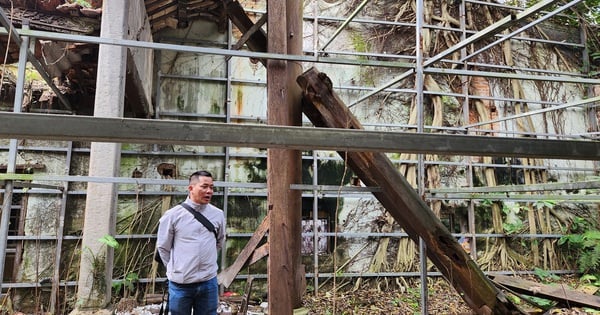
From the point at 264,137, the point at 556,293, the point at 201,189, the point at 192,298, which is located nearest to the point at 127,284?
the point at 192,298

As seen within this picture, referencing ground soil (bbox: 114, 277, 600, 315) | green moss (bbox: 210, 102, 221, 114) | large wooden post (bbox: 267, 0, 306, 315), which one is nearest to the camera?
large wooden post (bbox: 267, 0, 306, 315)

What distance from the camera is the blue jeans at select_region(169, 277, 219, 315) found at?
284cm

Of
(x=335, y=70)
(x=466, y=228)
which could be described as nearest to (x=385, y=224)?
(x=466, y=228)

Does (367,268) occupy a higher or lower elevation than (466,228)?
lower

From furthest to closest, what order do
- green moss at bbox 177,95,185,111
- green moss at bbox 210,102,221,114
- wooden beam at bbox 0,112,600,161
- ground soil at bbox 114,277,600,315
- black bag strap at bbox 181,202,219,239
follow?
green moss at bbox 210,102,221,114, green moss at bbox 177,95,185,111, ground soil at bbox 114,277,600,315, black bag strap at bbox 181,202,219,239, wooden beam at bbox 0,112,600,161

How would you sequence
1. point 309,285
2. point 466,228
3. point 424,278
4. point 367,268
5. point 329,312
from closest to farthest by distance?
point 424,278 → point 329,312 → point 309,285 → point 367,268 → point 466,228

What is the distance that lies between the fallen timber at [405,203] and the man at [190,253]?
1.31 metres

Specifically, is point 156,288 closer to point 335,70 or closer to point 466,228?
point 335,70

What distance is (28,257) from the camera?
5520 millimetres

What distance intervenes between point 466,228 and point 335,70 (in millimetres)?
4071

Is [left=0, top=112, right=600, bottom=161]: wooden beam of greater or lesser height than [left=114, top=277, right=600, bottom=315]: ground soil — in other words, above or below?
above

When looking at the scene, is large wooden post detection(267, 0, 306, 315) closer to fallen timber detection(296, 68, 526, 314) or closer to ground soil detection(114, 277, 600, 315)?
fallen timber detection(296, 68, 526, 314)

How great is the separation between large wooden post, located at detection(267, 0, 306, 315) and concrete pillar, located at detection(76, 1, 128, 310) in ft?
8.10

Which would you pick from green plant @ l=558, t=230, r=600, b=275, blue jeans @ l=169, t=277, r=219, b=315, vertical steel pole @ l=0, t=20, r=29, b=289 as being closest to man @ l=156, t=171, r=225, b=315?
blue jeans @ l=169, t=277, r=219, b=315
